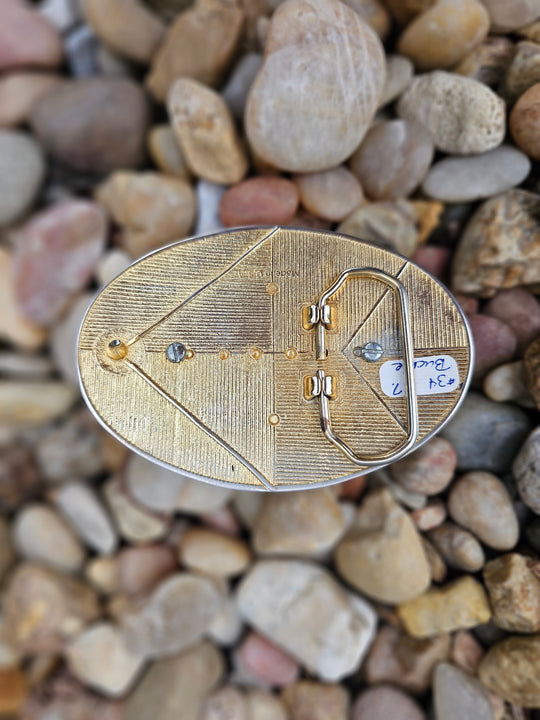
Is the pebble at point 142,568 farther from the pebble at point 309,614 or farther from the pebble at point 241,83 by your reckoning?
the pebble at point 241,83

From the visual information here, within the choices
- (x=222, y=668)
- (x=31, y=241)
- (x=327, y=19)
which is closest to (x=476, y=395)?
(x=327, y=19)

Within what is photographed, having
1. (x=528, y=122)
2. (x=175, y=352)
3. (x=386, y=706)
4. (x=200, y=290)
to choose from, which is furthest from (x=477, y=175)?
(x=386, y=706)

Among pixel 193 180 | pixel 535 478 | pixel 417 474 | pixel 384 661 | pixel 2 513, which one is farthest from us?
pixel 2 513

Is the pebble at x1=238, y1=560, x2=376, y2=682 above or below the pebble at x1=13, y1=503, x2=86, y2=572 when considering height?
below

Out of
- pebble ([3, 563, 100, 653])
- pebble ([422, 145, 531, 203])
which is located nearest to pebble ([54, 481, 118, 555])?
pebble ([3, 563, 100, 653])

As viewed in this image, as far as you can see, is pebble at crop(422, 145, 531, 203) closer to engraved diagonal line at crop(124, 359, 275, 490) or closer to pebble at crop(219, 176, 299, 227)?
pebble at crop(219, 176, 299, 227)

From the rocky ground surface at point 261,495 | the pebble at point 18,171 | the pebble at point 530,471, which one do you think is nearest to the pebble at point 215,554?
the rocky ground surface at point 261,495

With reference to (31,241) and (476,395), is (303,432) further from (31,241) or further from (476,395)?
(31,241)
